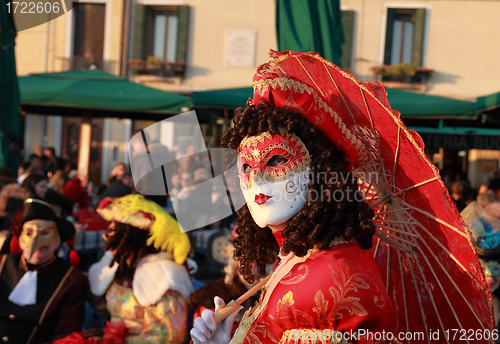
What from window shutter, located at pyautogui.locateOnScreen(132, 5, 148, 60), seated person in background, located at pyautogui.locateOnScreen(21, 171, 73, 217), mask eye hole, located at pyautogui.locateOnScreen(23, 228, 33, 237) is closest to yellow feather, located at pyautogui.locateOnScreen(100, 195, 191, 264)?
mask eye hole, located at pyautogui.locateOnScreen(23, 228, 33, 237)

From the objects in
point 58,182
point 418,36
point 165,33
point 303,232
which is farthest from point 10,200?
point 418,36

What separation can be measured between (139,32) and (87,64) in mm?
1835

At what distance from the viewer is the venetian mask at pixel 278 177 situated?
1.61 m

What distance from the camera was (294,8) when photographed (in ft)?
12.8

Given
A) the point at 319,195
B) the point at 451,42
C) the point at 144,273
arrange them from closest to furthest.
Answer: the point at 319,195
the point at 144,273
the point at 451,42

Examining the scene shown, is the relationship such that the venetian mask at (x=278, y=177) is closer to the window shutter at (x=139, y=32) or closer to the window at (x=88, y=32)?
the window shutter at (x=139, y=32)

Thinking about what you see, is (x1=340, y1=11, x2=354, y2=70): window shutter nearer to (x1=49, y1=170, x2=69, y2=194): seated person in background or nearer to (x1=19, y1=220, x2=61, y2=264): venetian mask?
(x1=49, y1=170, x2=69, y2=194): seated person in background

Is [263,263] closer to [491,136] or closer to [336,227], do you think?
[336,227]

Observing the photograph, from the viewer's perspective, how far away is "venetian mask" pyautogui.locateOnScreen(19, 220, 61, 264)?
10.1 feet

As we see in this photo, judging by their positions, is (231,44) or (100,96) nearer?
(100,96)

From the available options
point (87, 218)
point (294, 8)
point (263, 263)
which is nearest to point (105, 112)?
point (87, 218)

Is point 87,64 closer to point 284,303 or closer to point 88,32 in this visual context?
point 88,32

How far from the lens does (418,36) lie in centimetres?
1230

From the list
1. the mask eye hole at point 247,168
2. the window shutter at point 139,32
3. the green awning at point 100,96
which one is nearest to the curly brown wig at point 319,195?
the mask eye hole at point 247,168
